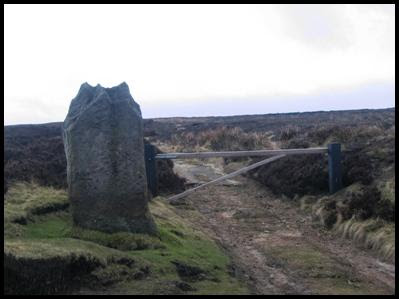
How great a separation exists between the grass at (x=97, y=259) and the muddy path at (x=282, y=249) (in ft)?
2.20

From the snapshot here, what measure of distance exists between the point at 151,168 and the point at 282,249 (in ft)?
20.7

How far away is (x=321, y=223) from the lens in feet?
45.0

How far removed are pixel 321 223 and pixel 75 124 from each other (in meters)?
6.81

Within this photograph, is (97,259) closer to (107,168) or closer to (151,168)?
(107,168)

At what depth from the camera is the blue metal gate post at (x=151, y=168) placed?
16453 mm

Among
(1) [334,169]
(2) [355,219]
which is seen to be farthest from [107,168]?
(1) [334,169]

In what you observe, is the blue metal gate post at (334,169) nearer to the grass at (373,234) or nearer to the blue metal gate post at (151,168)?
the grass at (373,234)

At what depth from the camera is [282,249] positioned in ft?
37.1

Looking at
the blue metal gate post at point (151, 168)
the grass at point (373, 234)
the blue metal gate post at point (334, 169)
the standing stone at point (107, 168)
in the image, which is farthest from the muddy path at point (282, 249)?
the standing stone at point (107, 168)

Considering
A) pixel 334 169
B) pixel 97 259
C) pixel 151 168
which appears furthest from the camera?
pixel 151 168

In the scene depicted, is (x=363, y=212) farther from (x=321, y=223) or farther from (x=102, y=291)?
(x=102, y=291)

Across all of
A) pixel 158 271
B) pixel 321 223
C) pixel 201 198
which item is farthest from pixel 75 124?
pixel 201 198

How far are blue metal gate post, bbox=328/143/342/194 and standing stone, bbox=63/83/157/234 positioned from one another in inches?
292
